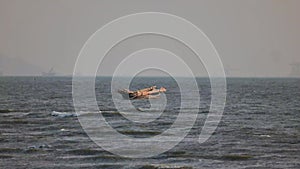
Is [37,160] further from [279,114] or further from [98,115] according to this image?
[279,114]

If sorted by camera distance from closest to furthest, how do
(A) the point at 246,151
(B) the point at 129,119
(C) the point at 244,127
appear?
→ (A) the point at 246,151 < (C) the point at 244,127 < (B) the point at 129,119

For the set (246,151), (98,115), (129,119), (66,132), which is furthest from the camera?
(98,115)

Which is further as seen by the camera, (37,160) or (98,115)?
(98,115)

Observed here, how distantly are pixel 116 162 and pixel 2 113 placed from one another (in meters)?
34.8

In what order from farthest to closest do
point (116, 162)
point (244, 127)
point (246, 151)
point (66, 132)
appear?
point (244, 127)
point (66, 132)
point (246, 151)
point (116, 162)

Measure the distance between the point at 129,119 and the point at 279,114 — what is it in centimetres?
2019

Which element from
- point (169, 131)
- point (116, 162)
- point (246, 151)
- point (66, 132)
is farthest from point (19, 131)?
point (246, 151)

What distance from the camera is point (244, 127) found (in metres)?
51.2

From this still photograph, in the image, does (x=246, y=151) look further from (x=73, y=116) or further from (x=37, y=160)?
(x=73, y=116)

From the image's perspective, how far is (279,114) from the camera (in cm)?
6594

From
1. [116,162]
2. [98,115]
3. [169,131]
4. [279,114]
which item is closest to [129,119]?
[98,115]

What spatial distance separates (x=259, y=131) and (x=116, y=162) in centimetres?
1937


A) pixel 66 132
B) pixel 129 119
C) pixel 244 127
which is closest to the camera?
pixel 66 132

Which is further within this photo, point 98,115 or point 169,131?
point 98,115
